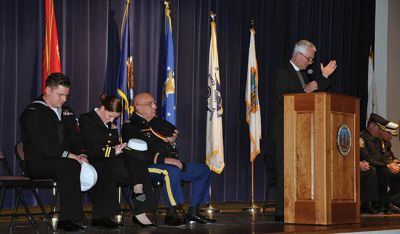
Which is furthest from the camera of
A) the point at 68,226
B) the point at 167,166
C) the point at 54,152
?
the point at 167,166

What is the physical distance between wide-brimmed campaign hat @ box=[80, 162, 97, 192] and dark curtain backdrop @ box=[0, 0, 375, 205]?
179cm

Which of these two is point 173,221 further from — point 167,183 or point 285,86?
point 285,86

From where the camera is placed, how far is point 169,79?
7996 mm

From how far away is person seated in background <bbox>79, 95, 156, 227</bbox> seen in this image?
5.88 meters

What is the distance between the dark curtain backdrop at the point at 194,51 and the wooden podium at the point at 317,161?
9.18 ft

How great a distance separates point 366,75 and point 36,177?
6591 millimetres

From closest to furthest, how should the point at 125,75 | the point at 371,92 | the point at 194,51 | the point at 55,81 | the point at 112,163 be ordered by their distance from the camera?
the point at 55,81
the point at 112,163
the point at 125,75
the point at 194,51
the point at 371,92

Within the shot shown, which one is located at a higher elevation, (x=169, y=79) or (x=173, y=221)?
(x=169, y=79)

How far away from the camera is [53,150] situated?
5.55 metres

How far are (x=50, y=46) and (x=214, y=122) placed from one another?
7.75 feet

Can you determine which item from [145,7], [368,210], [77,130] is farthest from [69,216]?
[368,210]

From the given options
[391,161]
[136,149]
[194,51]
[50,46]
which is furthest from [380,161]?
[50,46]

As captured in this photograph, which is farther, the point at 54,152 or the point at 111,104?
the point at 111,104

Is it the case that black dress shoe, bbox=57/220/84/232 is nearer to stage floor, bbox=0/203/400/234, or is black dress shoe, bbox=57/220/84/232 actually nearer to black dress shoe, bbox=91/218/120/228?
stage floor, bbox=0/203/400/234
